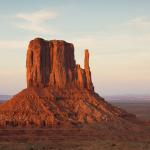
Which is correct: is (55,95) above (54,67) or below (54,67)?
below

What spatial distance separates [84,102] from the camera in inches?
4077

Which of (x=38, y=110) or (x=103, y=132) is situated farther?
(x=38, y=110)

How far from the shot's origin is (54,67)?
11088 cm

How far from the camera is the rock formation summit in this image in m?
98.4

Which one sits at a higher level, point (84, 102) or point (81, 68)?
point (81, 68)

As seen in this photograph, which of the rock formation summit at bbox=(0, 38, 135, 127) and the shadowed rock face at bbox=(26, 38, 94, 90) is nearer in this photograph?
the rock formation summit at bbox=(0, 38, 135, 127)

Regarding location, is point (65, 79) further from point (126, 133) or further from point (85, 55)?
point (126, 133)

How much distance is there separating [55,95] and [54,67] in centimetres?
769

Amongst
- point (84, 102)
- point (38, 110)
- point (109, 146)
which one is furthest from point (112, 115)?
point (109, 146)

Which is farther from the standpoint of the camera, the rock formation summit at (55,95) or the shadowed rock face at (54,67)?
Answer: the shadowed rock face at (54,67)

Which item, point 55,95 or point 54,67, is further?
point 54,67

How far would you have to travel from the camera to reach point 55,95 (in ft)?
347

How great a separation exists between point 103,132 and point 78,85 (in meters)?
19.5

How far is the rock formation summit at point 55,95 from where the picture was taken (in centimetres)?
9844
